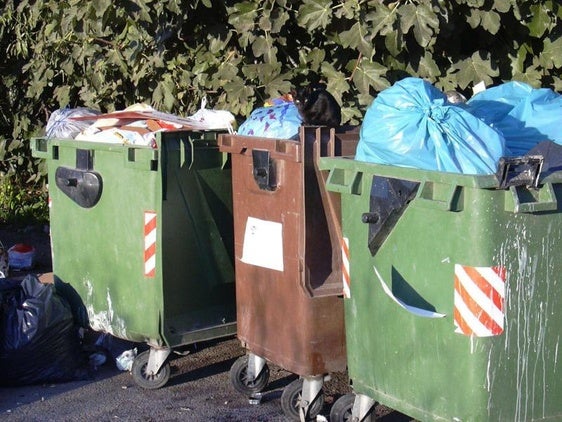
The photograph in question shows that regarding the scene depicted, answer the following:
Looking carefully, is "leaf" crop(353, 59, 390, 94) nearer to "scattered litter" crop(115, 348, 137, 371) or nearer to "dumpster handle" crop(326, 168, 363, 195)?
"dumpster handle" crop(326, 168, 363, 195)

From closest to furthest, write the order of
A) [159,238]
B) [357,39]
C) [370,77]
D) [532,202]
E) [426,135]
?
[532,202] → [426,135] → [159,238] → [357,39] → [370,77]

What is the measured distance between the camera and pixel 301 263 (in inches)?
181

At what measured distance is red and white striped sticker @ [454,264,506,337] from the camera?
3615 millimetres

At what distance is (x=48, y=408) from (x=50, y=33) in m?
3.70

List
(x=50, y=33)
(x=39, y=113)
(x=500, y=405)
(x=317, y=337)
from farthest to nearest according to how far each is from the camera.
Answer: (x=39, y=113)
(x=50, y=33)
(x=317, y=337)
(x=500, y=405)

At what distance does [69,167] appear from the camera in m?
5.69

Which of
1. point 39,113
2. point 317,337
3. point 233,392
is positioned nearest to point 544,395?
point 317,337

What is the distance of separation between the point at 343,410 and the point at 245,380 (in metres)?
0.82

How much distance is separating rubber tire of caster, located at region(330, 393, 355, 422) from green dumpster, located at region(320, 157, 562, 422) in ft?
1.40

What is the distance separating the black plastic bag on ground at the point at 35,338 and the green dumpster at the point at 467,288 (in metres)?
2.12

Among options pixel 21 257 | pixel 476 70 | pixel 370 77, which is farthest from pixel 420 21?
pixel 21 257

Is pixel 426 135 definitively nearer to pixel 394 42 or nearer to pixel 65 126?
pixel 394 42

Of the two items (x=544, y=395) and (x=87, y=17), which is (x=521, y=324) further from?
(x=87, y=17)

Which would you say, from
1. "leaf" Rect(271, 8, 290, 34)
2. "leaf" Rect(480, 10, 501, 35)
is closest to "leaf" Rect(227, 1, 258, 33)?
"leaf" Rect(271, 8, 290, 34)
